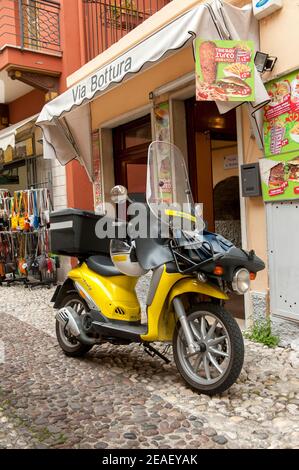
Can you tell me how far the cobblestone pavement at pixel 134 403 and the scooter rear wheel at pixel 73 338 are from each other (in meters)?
0.08

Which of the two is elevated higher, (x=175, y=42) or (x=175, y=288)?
(x=175, y=42)

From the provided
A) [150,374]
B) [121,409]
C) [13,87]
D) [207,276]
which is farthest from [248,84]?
[13,87]

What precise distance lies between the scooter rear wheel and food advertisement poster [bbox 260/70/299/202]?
204 cm

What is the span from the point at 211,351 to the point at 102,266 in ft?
4.31

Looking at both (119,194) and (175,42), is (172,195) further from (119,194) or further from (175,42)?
(175,42)

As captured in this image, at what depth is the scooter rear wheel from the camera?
404 centimetres

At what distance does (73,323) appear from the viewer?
390 centimetres

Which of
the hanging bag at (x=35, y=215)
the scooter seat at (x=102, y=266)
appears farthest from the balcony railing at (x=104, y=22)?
the scooter seat at (x=102, y=266)

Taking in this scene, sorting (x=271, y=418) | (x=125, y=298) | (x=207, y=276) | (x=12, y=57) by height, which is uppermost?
(x=12, y=57)

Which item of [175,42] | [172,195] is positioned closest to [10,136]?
[175,42]

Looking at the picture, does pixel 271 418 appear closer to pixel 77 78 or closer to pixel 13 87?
pixel 77 78

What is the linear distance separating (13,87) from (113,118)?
3.77 metres

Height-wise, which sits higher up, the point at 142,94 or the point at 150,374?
the point at 142,94

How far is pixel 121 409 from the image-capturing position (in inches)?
117
